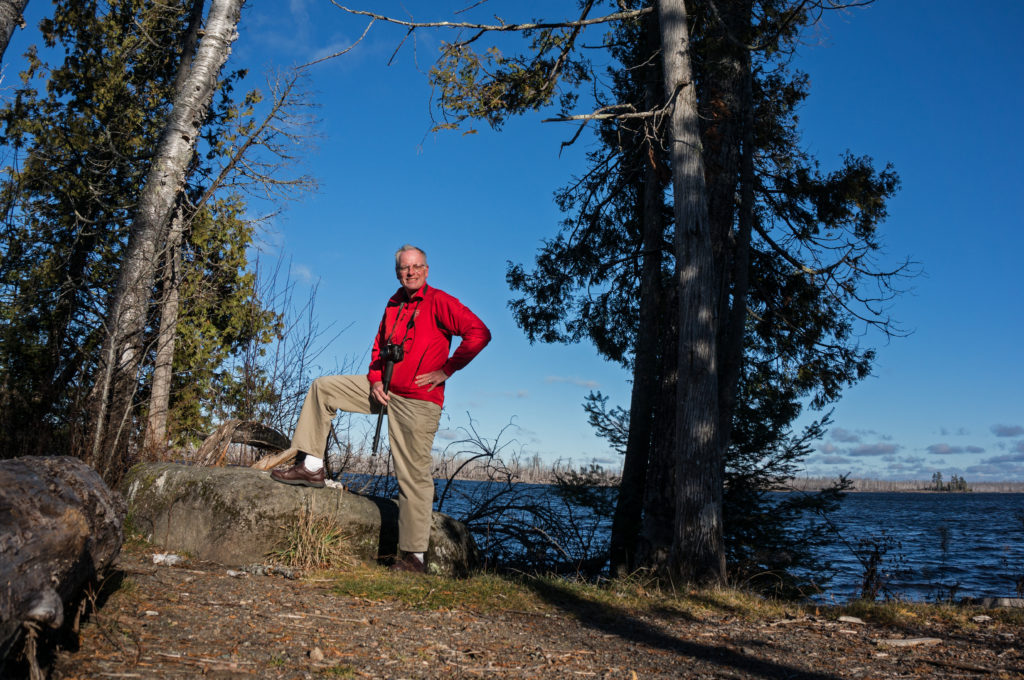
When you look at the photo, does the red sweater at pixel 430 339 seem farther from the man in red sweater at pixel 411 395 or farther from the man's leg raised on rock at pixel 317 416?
the man's leg raised on rock at pixel 317 416

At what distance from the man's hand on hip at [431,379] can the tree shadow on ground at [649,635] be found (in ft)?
6.30

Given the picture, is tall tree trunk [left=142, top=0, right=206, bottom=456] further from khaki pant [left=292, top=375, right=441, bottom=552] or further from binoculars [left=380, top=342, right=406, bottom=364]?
binoculars [left=380, top=342, right=406, bottom=364]

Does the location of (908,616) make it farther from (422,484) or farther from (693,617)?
(422,484)

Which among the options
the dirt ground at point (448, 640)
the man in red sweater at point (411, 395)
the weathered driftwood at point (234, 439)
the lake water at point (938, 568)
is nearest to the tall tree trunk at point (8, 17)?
the weathered driftwood at point (234, 439)

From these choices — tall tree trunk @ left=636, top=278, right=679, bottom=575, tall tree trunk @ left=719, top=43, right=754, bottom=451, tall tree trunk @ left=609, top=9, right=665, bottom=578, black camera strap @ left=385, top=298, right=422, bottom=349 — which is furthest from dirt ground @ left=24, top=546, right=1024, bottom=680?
A: tall tree trunk @ left=609, top=9, right=665, bottom=578

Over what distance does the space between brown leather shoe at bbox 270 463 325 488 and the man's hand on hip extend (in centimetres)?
123

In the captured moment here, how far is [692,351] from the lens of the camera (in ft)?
24.5

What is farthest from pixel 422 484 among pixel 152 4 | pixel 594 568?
pixel 152 4

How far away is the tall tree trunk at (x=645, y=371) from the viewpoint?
33.8 ft

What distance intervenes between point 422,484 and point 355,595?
1.18 metres

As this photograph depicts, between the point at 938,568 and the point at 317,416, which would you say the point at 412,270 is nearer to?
the point at 317,416

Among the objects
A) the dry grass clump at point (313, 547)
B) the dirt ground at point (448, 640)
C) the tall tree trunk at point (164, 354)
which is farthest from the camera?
the tall tree trunk at point (164, 354)

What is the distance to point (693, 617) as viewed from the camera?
5.33 m

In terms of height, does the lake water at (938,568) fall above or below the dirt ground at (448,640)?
below
